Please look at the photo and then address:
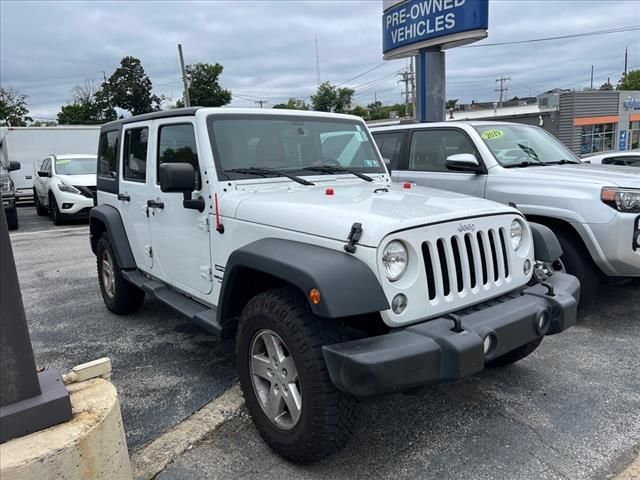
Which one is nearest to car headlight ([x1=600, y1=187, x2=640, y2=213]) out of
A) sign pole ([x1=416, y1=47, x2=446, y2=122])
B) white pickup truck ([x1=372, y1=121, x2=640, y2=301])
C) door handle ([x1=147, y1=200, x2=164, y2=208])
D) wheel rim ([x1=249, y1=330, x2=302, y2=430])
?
white pickup truck ([x1=372, y1=121, x2=640, y2=301])

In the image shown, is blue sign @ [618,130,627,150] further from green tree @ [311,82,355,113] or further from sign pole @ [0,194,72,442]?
sign pole @ [0,194,72,442]

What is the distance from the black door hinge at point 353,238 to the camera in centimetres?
245

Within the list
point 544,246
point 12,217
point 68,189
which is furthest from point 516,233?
point 12,217

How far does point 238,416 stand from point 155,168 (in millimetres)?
2084

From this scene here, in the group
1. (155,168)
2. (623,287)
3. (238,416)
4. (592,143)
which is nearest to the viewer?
(238,416)

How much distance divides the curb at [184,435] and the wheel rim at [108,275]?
222cm

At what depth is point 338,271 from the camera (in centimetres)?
236

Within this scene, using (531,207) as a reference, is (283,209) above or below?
above

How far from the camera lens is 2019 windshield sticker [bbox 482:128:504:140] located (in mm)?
5574

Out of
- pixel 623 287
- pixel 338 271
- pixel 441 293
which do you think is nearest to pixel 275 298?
pixel 338 271

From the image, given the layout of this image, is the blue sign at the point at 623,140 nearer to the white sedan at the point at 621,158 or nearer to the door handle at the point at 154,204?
the white sedan at the point at 621,158

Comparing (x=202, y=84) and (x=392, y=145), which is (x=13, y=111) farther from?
(x=392, y=145)

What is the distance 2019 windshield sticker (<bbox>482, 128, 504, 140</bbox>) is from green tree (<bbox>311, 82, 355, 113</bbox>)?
46.4 m

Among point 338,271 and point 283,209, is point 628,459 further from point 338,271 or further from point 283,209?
point 283,209
